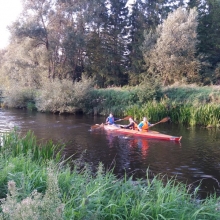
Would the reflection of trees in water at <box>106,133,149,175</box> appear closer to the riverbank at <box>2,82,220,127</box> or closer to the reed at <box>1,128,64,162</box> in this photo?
the reed at <box>1,128,64,162</box>

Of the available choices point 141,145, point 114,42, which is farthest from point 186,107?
point 114,42

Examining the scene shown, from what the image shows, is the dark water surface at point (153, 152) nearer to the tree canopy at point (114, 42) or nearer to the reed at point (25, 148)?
the reed at point (25, 148)

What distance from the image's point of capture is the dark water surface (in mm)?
9227

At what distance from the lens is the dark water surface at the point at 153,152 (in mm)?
9227

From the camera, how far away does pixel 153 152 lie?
469 inches

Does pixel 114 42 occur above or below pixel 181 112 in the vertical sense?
above

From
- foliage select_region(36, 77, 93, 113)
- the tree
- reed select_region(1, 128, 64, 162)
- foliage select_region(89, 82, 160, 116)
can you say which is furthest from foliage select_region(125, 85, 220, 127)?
reed select_region(1, 128, 64, 162)

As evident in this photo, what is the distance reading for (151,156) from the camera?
11273 millimetres

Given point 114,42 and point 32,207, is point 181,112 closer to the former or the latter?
point 32,207

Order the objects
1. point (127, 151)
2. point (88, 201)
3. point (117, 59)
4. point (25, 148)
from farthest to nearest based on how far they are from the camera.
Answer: point (117, 59) < point (127, 151) < point (25, 148) < point (88, 201)

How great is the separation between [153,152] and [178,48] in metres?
20.0

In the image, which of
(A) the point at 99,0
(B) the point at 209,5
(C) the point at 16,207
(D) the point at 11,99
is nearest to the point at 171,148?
(C) the point at 16,207

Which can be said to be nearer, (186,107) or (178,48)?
(186,107)

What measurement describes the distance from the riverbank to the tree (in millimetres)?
6517
